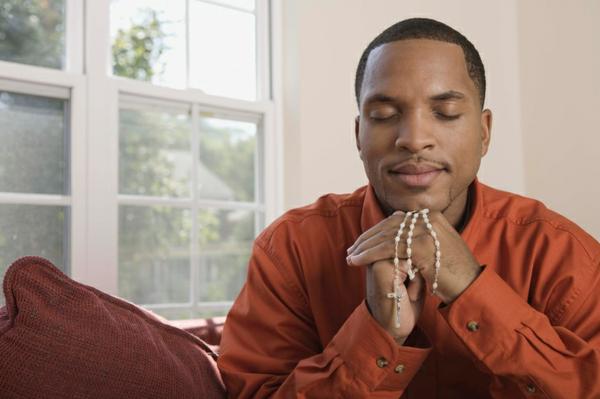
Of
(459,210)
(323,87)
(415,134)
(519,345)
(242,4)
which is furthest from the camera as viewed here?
(242,4)

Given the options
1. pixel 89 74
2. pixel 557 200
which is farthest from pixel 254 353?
pixel 557 200

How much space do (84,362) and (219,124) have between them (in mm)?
1710

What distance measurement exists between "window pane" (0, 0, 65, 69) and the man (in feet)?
3.93

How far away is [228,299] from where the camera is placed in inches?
119

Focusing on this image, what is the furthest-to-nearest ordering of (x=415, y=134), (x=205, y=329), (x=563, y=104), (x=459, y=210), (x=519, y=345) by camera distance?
(x=563, y=104)
(x=205, y=329)
(x=459, y=210)
(x=415, y=134)
(x=519, y=345)

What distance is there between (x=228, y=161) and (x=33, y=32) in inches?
39.2

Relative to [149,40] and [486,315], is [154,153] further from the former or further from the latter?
[486,315]

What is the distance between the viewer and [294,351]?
153 cm

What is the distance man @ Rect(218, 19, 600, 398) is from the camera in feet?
4.28

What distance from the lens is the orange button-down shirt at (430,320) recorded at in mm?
1301

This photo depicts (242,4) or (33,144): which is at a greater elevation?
(242,4)

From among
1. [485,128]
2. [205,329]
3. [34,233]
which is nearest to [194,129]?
[34,233]

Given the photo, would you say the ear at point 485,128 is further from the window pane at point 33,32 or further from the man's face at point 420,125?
the window pane at point 33,32

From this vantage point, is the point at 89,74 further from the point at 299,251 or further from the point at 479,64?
the point at 479,64
